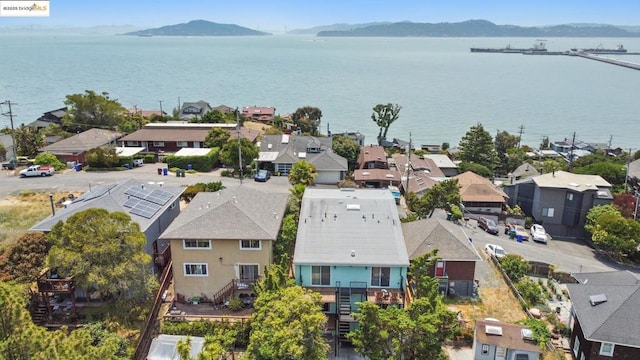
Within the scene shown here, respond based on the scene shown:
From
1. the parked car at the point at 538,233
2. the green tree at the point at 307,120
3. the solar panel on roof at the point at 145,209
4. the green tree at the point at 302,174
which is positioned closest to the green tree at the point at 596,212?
the parked car at the point at 538,233

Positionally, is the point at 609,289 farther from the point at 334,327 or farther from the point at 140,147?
the point at 140,147

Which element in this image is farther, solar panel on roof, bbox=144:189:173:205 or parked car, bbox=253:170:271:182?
parked car, bbox=253:170:271:182

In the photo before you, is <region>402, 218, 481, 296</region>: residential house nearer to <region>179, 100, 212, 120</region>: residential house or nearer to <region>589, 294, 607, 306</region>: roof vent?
<region>589, 294, 607, 306</region>: roof vent

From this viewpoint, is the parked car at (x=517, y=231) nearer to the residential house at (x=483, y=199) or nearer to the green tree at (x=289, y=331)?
the residential house at (x=483, y=199)

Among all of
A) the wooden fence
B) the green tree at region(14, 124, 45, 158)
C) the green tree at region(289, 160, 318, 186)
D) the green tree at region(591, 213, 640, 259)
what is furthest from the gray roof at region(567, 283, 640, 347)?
the green tree at region(14, 124, 45, 158)

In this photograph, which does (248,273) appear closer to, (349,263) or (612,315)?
(349,263)

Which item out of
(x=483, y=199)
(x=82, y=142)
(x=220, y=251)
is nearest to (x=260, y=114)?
(x=82, y=142)

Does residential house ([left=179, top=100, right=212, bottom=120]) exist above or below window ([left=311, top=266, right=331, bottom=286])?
above
